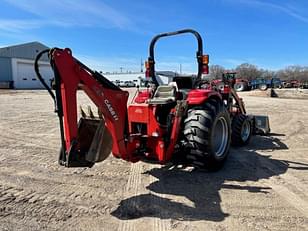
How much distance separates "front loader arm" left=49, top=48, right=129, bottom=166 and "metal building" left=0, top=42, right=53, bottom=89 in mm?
46603

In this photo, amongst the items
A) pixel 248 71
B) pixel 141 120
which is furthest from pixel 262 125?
pixel 248 71

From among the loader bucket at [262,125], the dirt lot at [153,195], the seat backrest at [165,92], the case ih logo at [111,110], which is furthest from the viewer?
the loader bucket at [262,125]

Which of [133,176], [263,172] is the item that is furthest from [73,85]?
[263,172]

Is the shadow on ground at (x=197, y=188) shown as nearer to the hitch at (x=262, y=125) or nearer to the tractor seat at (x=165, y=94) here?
the tractor seat at (x=165, y=94)

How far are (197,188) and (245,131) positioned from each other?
11.3 ft

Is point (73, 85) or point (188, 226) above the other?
point (73, 85)

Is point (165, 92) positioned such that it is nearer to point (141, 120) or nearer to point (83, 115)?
point (141, 120)

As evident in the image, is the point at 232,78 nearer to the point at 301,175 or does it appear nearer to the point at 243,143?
the point at 243,143

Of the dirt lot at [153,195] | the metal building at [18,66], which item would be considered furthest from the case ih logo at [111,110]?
the metal building at [18,66]

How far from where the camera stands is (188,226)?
10.5 ft

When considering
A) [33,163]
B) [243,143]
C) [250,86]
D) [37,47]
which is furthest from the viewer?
[37,47]

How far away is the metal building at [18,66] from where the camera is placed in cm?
4822

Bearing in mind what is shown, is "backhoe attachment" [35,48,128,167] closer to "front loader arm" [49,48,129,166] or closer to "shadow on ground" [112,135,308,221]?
"front loader arm" [49,48,129,166]

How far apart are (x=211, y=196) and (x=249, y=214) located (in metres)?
0.62
